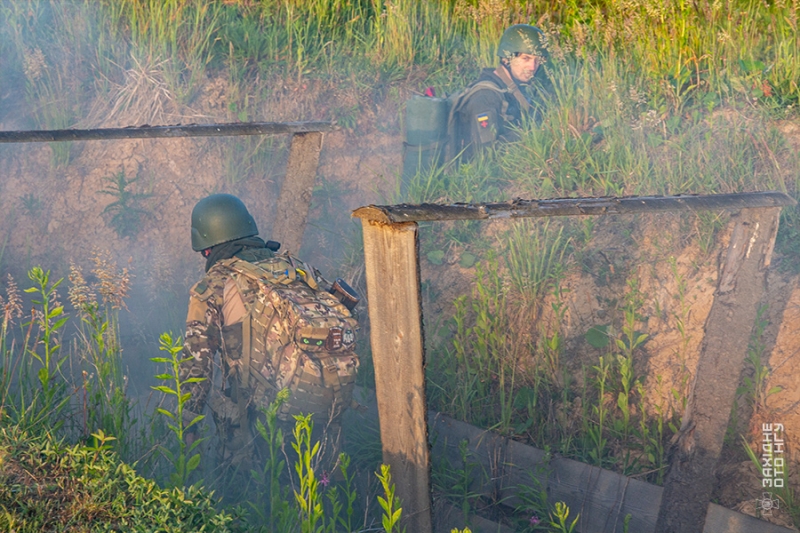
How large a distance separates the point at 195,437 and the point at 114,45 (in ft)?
15.4

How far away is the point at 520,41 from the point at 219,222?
10.6ft

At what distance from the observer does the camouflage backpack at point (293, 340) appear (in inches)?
151

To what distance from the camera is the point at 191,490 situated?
110 inches

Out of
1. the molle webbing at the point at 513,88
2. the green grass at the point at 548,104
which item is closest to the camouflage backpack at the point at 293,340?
the green grass at the point at 548,104

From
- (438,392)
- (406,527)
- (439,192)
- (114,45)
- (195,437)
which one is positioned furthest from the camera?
(114,45)

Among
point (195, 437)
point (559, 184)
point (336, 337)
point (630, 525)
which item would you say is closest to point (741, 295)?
point (630, 525)

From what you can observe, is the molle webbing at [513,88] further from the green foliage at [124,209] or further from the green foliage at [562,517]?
the green foliage at [562,517]

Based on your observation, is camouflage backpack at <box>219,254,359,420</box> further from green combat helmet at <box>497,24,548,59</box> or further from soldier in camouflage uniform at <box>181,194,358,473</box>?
green combat helmet at <box>497,24,548,59</box>

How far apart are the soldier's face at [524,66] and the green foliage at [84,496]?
4409 millimetres

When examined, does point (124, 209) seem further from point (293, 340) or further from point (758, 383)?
point (758, 383)

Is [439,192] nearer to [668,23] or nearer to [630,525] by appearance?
[668,23]

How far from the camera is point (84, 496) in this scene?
2799 millimetres

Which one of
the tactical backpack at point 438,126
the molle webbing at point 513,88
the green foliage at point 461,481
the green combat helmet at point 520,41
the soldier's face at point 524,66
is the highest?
the green combat helmet at point 520,41

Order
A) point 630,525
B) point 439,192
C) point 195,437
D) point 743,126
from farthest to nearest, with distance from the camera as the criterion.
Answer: point 439,192 → point 743,126 → point 195,437 → point 630,525
